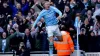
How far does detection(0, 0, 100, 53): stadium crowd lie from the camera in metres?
17.1

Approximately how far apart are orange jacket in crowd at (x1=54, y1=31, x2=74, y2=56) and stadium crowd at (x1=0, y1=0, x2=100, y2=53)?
100 cm

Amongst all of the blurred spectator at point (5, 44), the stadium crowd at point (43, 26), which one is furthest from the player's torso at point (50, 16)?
the blurred spectator at point (5, 44)

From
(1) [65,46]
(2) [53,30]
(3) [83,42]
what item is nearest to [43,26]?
(3) [83,42]

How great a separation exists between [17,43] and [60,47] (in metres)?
3.36

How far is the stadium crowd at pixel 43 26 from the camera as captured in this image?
1714 cm

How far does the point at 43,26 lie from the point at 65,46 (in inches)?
141

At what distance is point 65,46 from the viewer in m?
14.9

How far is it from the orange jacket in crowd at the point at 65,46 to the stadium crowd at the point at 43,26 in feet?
3.29

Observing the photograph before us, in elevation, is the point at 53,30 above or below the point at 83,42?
above

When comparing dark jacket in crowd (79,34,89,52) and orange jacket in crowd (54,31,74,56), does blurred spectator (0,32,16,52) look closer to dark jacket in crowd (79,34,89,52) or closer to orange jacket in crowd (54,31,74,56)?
dark jacket in crowd (79,34,89,52)

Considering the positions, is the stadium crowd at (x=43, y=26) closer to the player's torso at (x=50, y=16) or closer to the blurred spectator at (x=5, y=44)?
the blurred spectator at (x=5, y=44)

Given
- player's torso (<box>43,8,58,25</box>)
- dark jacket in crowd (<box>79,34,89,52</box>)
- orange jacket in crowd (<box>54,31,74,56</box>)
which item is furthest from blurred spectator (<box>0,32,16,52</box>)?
orange jacket in crowd (<box>54,31,74,56</box>)

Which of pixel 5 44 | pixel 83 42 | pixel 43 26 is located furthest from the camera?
pixel 43 26

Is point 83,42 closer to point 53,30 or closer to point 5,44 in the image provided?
point 53,30
